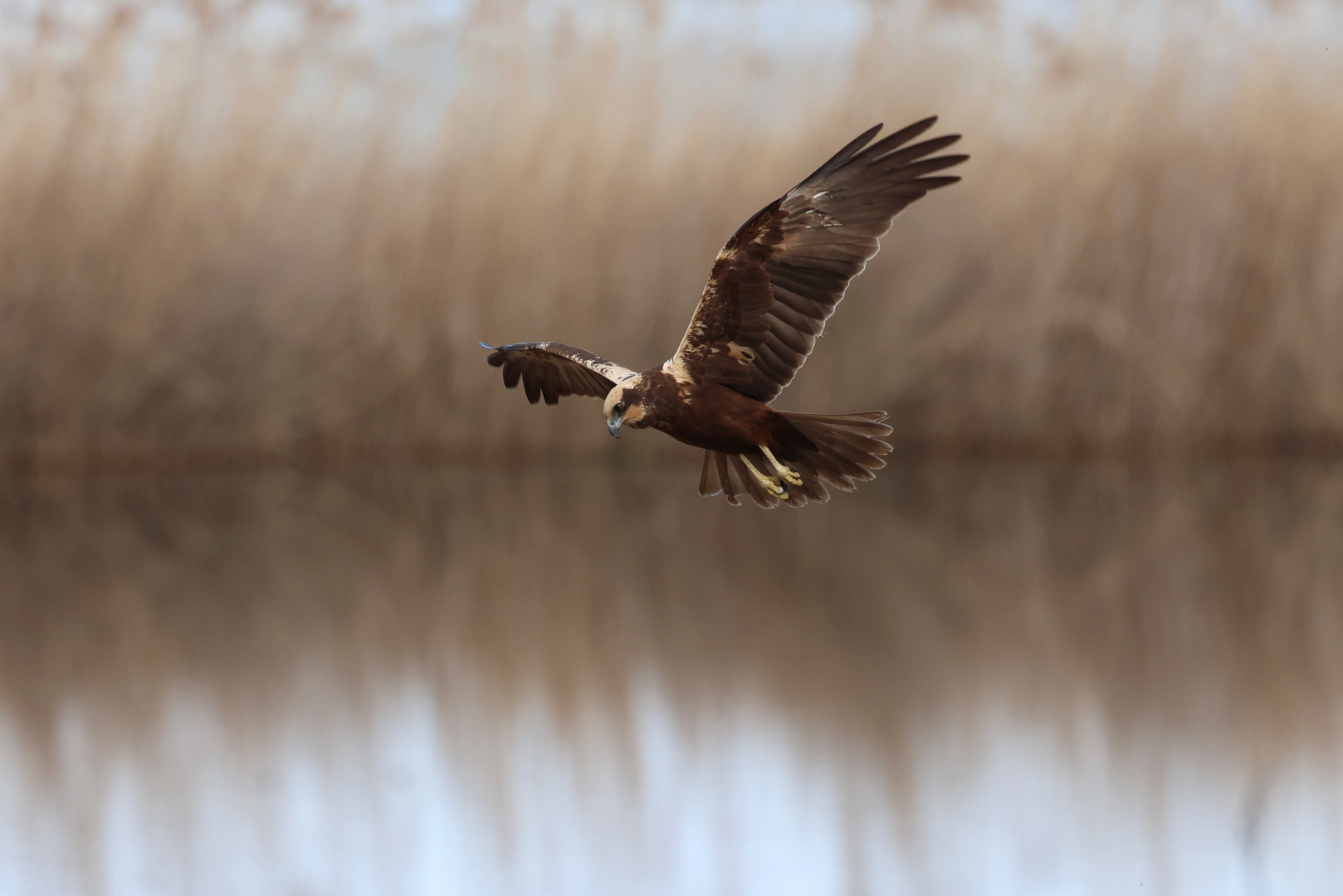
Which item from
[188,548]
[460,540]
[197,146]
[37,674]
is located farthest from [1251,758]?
[197,146]

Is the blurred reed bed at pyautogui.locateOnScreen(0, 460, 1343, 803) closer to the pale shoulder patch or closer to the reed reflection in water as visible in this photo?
the reed reflection in water

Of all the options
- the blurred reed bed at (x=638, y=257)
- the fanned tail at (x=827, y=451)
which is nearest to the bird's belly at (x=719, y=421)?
the fanned tail at (x=827, y=451)

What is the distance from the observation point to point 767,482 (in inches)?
185

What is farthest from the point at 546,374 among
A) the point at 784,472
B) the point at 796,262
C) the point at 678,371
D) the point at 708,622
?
the point at 708,622

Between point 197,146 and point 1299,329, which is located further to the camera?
point 197,146

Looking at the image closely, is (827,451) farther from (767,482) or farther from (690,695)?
(690,695)

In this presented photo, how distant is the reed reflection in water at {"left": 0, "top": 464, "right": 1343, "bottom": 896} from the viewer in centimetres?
524

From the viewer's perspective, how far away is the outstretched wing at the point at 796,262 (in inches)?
168

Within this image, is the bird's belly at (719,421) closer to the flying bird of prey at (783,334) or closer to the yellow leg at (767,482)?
the flying bird of prey at (783,334)

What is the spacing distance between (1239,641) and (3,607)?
27.7 ft

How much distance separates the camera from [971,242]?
15172 mm

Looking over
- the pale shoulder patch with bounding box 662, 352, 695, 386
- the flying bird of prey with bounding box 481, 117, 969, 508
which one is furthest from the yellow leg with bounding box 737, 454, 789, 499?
the pale shoulder patch with bounding box 662, 352, 695, 386

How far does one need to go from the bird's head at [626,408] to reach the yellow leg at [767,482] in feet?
2.03

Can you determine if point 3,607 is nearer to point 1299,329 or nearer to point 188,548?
point 188,548
